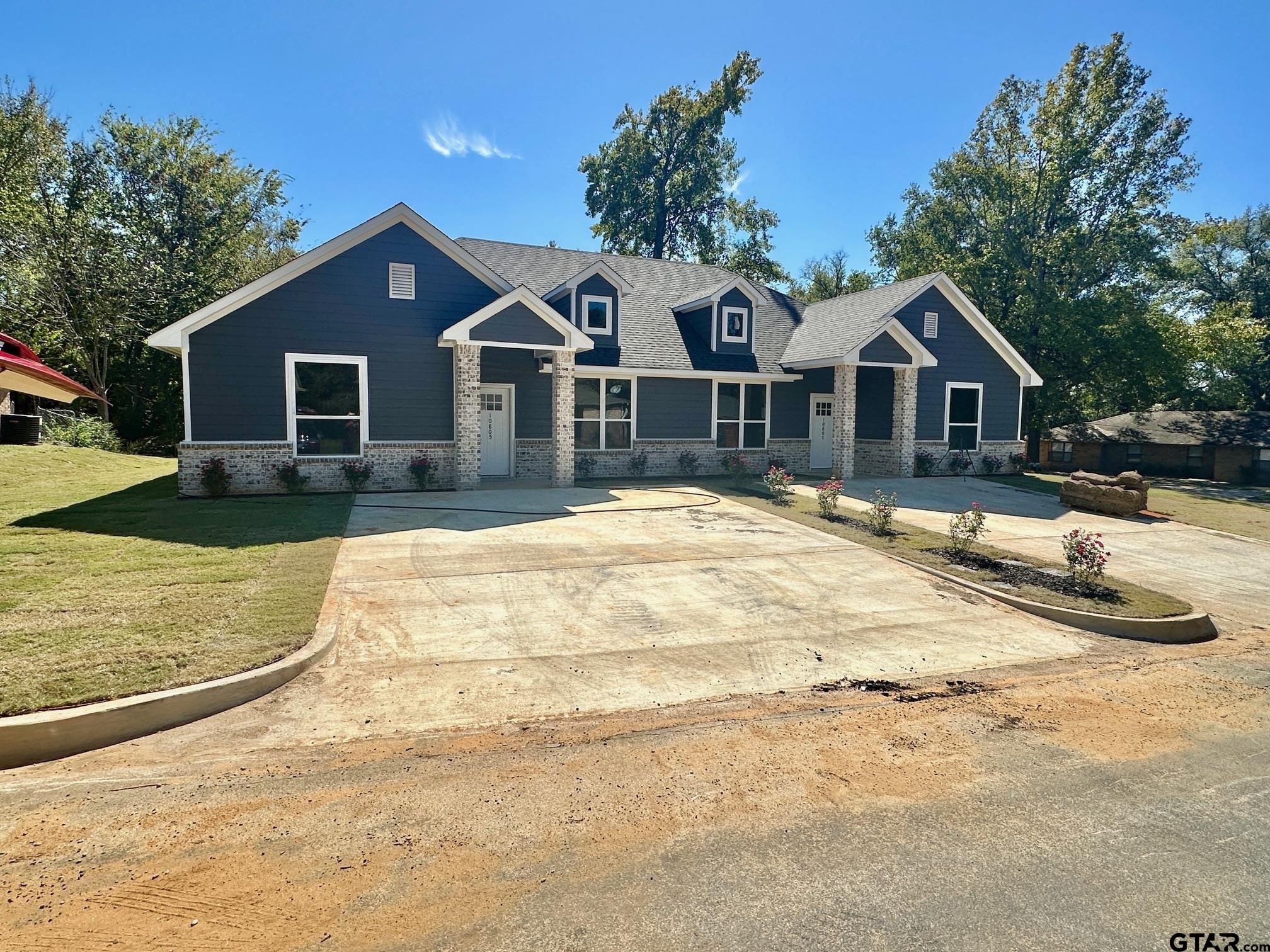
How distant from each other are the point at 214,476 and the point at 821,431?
17448 mm

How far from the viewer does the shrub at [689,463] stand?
20562 mm

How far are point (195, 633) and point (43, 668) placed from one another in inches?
42.1

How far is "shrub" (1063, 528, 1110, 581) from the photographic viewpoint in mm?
→ 9042

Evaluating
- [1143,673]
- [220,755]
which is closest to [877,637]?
[1143,673]

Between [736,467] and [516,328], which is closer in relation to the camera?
[516,328]

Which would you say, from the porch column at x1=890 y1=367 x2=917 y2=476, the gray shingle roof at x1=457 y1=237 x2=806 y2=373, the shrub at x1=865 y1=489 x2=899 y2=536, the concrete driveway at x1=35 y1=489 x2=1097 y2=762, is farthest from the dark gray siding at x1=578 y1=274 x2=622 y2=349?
the shrub at x1=865 y1=489 x2=899 y2=536

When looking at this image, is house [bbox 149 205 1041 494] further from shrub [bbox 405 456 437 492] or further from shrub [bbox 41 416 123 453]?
shrub [bbox 41 416 123 453]

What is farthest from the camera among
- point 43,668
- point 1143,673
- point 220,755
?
point 1143,673

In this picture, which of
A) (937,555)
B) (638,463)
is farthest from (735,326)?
A: (937,555)

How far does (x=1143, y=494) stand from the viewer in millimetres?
16266

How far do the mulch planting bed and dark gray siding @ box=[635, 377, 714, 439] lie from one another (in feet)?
33.9

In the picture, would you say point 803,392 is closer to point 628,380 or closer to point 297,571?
point 628,380

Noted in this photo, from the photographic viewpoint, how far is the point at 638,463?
2012 cm

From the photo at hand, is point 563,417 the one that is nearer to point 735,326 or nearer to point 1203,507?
point 735,326
